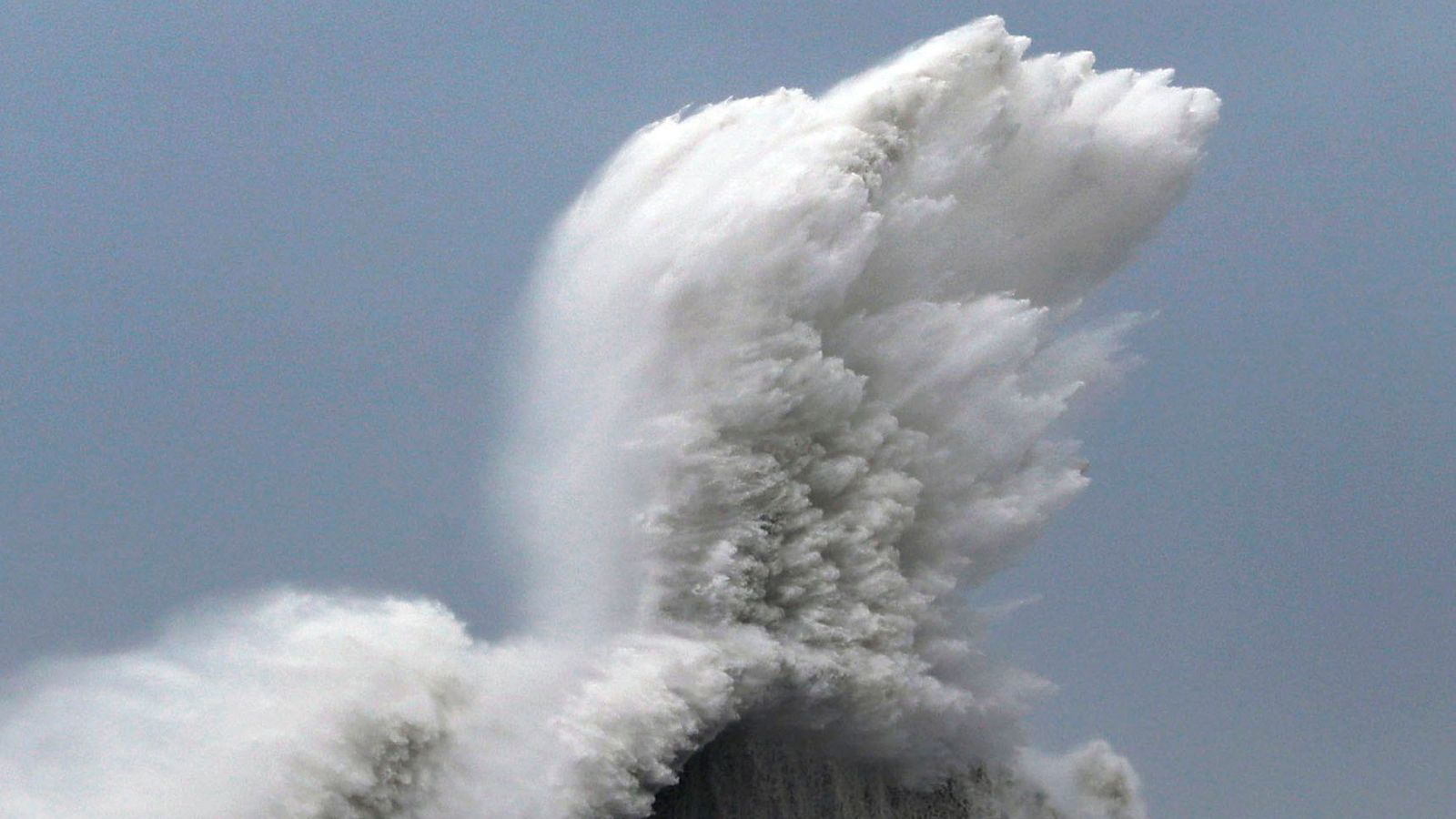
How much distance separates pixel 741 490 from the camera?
1240 inches

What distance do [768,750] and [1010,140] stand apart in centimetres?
1147

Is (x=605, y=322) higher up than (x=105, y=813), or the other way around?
(x=605, y=322)

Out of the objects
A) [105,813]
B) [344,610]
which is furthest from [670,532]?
[105,813]

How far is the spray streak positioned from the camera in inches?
1201

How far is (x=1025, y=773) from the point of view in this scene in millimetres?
39344

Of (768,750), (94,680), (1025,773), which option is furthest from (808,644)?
(94,680)

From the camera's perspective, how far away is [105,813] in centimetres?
2969

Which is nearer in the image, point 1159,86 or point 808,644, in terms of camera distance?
point 808,644

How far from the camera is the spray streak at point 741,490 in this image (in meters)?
30.5

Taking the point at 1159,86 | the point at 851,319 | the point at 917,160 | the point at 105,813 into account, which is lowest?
the point at 105,813

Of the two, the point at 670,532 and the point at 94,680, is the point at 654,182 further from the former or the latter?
the point at 94,680

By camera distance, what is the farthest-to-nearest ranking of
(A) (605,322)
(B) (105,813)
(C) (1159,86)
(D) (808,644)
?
(C) (1159,86) → (A) (605,322) → (D) (808,644) → (B) (105,813)

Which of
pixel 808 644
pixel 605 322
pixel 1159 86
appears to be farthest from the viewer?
pixel 1159 86

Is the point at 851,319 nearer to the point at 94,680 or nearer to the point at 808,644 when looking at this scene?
the point at 808,644
